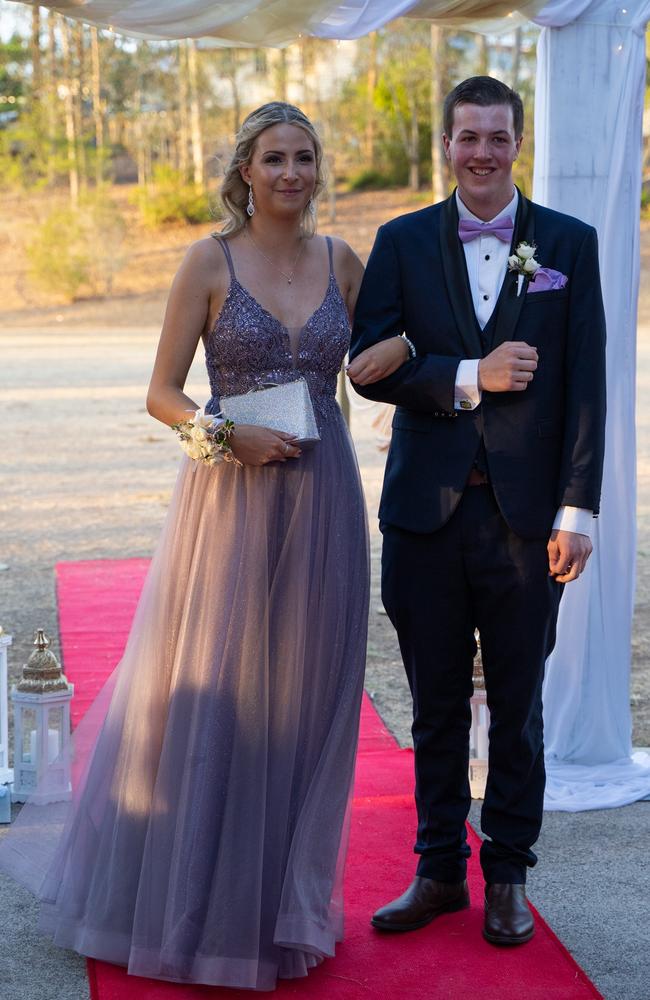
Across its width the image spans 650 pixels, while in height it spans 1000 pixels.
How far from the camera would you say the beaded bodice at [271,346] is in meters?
3.47

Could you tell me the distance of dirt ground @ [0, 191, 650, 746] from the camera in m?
7.05

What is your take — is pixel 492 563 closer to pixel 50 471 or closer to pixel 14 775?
pixel 14 775

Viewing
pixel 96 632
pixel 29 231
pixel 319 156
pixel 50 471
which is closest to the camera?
pixel 319 156

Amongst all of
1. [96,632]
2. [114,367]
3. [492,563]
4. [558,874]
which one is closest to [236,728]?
[492,563]

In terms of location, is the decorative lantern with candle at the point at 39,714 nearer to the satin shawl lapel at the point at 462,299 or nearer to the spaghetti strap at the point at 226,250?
the spaghetti strap at the point at 226,250

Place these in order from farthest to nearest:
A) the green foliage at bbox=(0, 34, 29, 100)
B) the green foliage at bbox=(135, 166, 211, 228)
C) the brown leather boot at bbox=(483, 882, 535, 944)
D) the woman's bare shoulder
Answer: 1. the green foliage at bbox=(0, 34, 29, 100)
2. the green foliage at bbox=(135, 166, 211, 228)
3. the woman's bare shoulder
4. the brown leather boot at bbox=(483, 882, 535, 944)

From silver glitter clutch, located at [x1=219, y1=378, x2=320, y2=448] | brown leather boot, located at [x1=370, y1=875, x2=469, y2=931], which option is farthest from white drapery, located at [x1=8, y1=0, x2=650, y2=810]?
silver glitter clutch, located at [x1=219, y1=378, x2=320, y2=448]

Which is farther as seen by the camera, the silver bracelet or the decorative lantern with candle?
the decorative lantern with candle

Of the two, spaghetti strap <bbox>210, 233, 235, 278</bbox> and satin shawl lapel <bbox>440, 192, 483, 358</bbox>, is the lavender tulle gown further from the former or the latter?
satin shawl lapel <bbox>440, 192, 483, 358</bbox>

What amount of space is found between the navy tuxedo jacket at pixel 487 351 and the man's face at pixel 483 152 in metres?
0.07

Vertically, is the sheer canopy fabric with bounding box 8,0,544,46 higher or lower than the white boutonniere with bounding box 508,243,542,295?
higher

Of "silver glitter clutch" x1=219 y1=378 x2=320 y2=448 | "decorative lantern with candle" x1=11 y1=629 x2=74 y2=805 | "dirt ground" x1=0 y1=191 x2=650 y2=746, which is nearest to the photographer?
"silver glitter clutch" x1=219 y1=378 x2=320 y2=448

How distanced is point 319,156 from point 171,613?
4.30 feet

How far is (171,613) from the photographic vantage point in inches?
141
